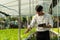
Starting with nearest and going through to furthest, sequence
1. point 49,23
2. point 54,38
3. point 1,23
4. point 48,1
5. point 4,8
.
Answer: point 49,23 → point 54,38 → point 48,1 → point 4,8 → point 1,23

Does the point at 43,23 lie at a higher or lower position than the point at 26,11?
lower

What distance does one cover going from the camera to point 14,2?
8305 millimetres

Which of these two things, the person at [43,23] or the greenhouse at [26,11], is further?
the greenhouse at [26,11]

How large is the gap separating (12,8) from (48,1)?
1471 millimetres

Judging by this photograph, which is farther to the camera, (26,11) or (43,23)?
(26,11)

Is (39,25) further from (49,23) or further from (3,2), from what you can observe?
(3,2)

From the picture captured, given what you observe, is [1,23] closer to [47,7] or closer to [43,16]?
[47,7]

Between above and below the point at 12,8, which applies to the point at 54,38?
below

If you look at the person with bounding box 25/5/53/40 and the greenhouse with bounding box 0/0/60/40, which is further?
the greenhouse with bounding box 0/0/60/40

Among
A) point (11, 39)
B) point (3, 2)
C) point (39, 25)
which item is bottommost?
point (11, 39)

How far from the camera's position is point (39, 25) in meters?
3.71

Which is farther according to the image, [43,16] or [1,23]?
[1,23]

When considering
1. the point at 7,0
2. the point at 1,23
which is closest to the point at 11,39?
the point at 7,0

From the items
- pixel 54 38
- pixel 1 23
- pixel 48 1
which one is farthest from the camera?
pixel 1 23
